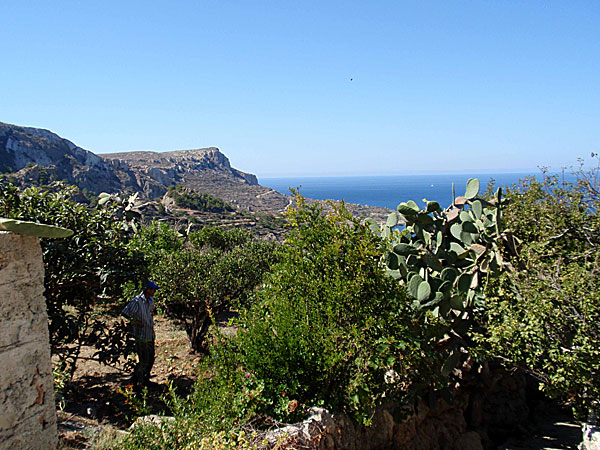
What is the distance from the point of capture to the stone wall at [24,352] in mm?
2844

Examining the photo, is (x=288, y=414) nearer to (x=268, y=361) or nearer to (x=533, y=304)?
(x=268, y=361)

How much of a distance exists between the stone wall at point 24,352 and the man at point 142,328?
8.79 feet

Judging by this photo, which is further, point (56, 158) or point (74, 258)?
point (56, 158)

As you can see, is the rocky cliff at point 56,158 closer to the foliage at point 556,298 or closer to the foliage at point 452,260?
the foliage at point 452,260

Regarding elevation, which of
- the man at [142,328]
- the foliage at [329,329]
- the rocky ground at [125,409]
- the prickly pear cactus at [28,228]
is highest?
the prickly pear cactus at [28,228]

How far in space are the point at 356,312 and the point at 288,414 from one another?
112 cm

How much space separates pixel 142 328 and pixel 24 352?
10.9ft

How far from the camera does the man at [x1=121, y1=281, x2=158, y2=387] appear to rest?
5.96m

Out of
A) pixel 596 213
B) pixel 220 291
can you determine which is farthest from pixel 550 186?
pixel 220 291

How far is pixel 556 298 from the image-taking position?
4676mm

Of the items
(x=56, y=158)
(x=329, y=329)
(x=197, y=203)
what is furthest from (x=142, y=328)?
(x=56, y=158)

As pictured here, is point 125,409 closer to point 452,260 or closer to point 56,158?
point 452,260

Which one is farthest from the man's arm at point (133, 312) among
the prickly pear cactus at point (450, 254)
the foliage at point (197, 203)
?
the foliage at point (197, 203)

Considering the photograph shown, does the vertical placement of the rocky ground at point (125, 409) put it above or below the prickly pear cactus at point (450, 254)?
below
